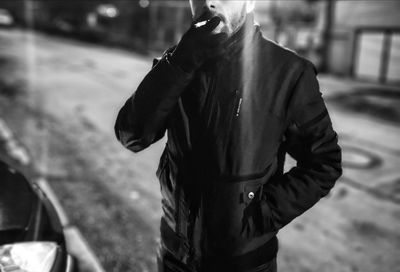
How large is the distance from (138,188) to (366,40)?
59.4 ft

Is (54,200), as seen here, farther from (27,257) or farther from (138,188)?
(27,257)

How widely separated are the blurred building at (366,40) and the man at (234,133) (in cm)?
1888

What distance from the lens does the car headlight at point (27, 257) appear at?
1.83m

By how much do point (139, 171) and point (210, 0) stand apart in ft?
14.5

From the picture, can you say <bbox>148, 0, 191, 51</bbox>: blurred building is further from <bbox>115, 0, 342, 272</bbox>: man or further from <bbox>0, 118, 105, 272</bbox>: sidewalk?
<bbox>115, 0, 342, 272</bbox>: man

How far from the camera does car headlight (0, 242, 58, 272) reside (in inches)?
72.0

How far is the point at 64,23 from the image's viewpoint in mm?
36156

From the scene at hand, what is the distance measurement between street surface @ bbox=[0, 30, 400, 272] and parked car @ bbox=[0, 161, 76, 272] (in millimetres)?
1287

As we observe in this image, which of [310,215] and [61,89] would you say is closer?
[310,215]

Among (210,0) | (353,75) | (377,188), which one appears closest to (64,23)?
(353,75)

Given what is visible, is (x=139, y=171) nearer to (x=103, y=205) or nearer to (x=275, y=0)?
(x=103, y=205)

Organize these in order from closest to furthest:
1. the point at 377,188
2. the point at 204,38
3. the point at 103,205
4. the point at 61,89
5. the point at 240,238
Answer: the point at 204,38 → the point at 240,238 → the point at 103,205 → the point at 377,188 → the point at 61,89

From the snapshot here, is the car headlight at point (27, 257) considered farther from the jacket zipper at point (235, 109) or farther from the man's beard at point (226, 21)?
the man's beard at point (226, 21)

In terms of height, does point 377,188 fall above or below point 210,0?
below
